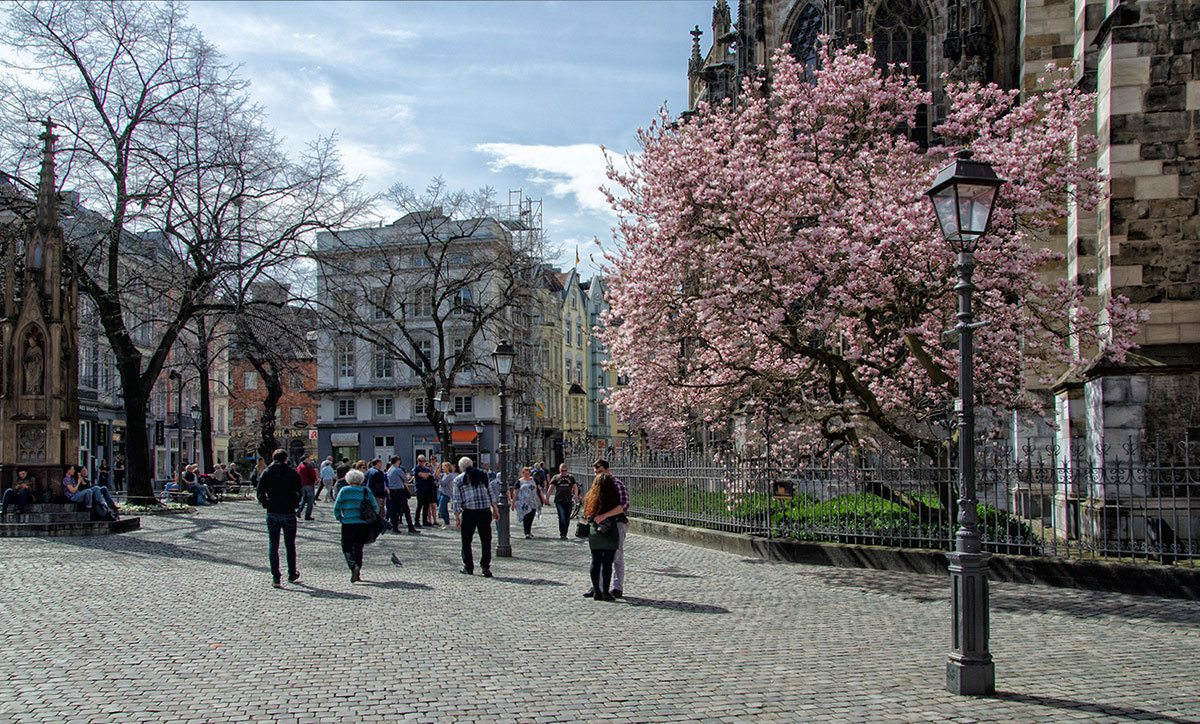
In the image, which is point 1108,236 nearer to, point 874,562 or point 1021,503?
point 1021,503

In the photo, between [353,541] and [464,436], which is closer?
[353,541]

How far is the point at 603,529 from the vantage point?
478 inches

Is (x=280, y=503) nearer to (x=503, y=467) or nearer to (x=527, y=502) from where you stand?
(x=503, y=467)

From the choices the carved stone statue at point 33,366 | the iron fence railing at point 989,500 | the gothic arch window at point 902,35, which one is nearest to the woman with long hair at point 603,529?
the iron fence railing at point 989,500

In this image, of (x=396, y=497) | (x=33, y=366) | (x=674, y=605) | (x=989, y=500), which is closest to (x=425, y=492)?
(x=396, y=497)

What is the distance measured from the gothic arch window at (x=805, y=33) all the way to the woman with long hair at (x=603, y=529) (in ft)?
80.2

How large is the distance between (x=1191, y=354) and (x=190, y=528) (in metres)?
19.4

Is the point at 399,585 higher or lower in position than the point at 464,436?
lower

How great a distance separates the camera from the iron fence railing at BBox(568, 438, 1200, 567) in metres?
12.4

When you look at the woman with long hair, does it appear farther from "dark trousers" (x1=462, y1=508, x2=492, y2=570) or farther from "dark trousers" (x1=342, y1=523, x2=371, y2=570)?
"dark trousers" (x1=342, y1=523, x2=371, y2=570)

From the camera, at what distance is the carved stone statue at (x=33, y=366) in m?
21.3

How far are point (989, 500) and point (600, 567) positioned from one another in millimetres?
5691

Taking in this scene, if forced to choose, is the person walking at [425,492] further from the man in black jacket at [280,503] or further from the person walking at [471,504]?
the man in black jacket at [280,503]

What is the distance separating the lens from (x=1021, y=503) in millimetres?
14359
